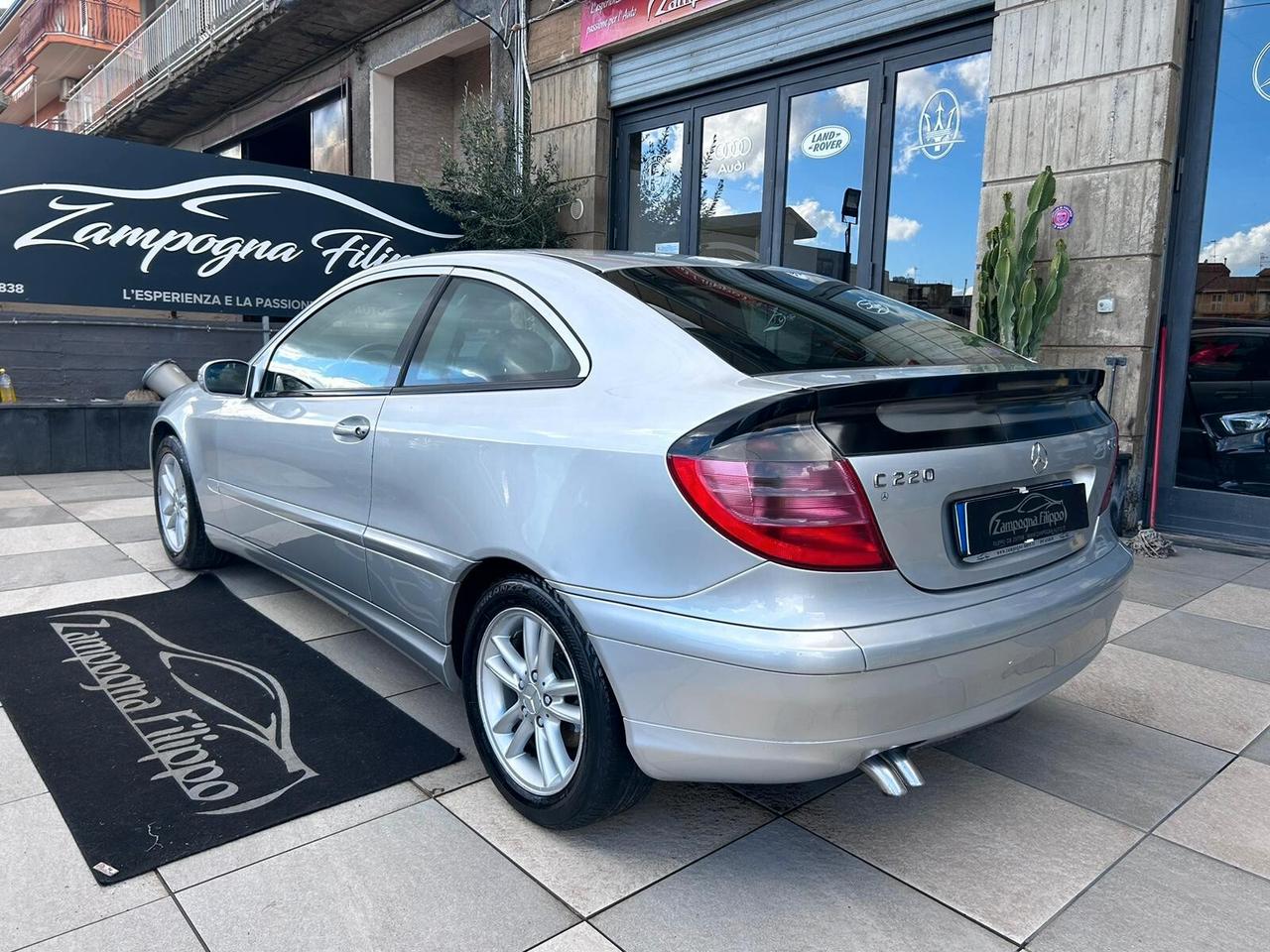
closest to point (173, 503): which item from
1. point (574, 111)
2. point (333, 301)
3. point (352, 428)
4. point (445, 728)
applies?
point (333, 301)

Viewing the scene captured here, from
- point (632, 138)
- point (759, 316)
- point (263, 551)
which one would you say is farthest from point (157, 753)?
point (632, 138)

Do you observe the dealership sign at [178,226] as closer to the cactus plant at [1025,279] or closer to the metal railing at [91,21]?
the cactus plant at [1025,279]

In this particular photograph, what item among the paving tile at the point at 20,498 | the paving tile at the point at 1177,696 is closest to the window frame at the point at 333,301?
the paving tile at the point at 1177,696

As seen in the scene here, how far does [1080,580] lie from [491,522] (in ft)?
4.94

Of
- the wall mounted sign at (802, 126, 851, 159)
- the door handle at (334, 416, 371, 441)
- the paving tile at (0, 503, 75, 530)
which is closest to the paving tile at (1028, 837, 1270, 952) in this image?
the door handle at (334, 416, 371, 441)

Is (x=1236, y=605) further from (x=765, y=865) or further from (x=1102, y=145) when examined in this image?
(x=765, y=865)

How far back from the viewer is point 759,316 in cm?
257

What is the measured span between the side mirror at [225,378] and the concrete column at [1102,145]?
4.70m

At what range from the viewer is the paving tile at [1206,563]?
16.8ft

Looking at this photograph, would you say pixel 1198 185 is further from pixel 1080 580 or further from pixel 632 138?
pixel 632 138

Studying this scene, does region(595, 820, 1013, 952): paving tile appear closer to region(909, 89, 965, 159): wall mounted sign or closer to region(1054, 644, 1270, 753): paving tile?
region(1054, 644, 1270, 753): paving tile

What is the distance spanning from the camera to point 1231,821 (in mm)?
2498

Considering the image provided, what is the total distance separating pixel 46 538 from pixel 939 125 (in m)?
6.69

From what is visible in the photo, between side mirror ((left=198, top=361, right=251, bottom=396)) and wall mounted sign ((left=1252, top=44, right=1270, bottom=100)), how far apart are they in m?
5.88
